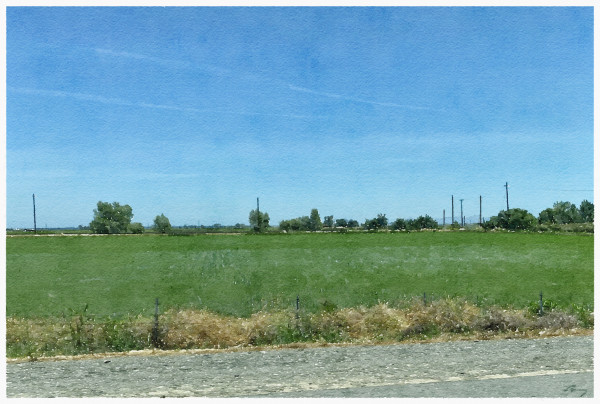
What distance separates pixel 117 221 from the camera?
4387 inches

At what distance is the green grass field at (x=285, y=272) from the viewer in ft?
96.4

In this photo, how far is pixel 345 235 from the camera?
85.7 meters

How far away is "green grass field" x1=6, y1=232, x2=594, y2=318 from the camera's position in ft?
96.4

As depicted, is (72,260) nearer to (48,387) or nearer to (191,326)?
(191,326)

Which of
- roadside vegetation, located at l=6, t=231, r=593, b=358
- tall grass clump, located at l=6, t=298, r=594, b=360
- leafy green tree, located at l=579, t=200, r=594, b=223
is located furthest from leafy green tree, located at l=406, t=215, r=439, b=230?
tall grass clump, located at l=6, t=298, r=594, b=360

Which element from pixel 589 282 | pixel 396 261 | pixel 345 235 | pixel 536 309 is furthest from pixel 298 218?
pixel 536 309

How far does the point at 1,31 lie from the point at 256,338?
368 inches

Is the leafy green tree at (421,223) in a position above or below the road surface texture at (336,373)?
above

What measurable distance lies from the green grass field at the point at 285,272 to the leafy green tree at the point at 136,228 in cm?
2079

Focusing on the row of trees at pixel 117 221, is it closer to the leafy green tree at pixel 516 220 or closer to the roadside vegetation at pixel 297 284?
the roadside vegetation at pixel 297 284

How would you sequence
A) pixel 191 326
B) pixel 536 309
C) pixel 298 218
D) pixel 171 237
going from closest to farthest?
1. pixel 191 326
2. pixel 536 309
3. pixel 171 237
4. pixel 298 218

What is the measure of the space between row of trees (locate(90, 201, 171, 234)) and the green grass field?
71.3 ft

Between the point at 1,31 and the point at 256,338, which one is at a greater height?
the point at 1,31

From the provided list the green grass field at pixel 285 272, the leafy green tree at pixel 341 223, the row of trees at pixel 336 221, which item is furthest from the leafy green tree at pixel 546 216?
the leafy green tree at pixel 341 223
